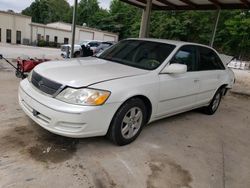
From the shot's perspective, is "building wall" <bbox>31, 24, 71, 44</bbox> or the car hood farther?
"building wall" <bbox>31, 24, 71, 44</bbox>

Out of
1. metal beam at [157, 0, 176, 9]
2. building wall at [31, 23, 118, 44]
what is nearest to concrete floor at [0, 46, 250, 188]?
metal beam at [157, 0, 176, 9]

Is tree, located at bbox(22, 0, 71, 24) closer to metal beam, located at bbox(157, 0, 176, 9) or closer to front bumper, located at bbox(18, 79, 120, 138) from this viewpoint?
A: metal beam, located at bbox(157, 0, 176, 9)

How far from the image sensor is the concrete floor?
2.47 meters

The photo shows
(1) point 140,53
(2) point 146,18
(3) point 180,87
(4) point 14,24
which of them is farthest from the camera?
(4) point 14,24

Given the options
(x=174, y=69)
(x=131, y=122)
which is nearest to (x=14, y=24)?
(x=174, y=69)

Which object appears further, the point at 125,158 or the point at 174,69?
the point at 174,69

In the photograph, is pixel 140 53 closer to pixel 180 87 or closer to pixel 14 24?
pixel 180 87

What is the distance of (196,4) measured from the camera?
27.4 ft

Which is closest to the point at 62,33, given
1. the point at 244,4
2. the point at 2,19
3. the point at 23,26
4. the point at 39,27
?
the point at 39,27

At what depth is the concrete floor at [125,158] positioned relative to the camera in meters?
2.47

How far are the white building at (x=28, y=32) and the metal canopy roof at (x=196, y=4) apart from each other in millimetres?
25174

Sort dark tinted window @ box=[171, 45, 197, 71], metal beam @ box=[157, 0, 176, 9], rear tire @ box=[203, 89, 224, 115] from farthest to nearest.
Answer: metal beam @ box=[157, 0, 176, 9] → rear tire @ box=[203, 89, 224, 115] → dark tinted window @ box=[171, 45, 197, 71]

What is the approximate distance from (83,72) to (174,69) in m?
1.32

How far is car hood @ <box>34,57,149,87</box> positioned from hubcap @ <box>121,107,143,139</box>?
1.64 feet
